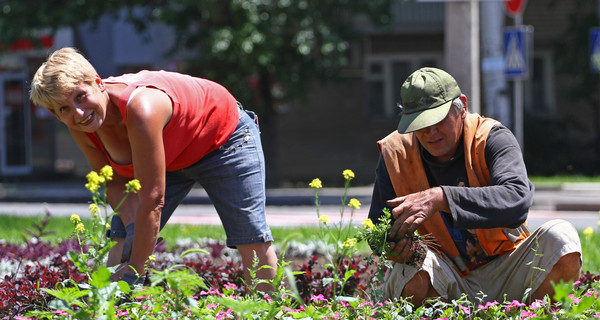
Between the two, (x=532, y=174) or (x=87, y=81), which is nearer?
(x=87, y=81)

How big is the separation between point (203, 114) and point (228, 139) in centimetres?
21

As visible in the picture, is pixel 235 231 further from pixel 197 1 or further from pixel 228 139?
pixel 197 1

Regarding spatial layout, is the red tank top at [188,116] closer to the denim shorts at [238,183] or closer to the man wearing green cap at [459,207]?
the denim shorts at [238,183]

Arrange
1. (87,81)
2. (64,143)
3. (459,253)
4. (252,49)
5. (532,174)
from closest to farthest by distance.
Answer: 1. (87,81)
2. (459,253)
3. (252,49)
4. (532,174)
5. (64,143)

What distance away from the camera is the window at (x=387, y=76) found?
2139 centimetres

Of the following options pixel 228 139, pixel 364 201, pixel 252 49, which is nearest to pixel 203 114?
pixel 228 139

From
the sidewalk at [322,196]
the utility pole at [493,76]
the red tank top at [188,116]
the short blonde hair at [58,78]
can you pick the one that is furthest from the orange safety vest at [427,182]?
the utility pole at [493,76]

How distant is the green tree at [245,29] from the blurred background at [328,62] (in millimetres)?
29

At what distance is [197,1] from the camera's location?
1452cm

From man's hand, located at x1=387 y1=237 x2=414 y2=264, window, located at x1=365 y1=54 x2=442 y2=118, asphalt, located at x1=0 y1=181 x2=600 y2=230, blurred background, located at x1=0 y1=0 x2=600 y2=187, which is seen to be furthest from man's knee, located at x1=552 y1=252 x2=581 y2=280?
window, located at x1=365 y1=54 x2=442 y2=118

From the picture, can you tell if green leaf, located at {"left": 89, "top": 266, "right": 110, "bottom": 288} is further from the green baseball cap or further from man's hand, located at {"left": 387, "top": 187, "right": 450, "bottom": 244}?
the green baseball cap

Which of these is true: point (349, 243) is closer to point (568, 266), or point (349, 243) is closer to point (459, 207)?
point (459, 207)

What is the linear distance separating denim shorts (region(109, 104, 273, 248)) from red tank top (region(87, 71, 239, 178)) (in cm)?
5

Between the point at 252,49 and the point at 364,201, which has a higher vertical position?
the point at 252,49
